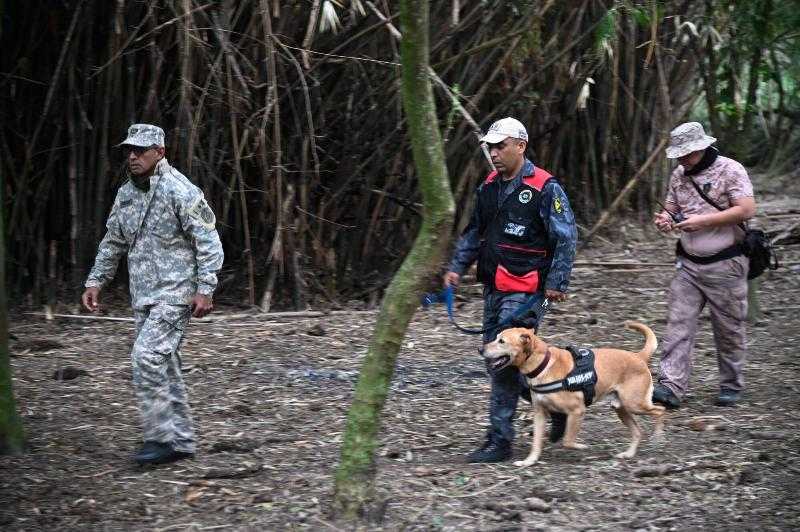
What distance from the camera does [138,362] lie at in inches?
192

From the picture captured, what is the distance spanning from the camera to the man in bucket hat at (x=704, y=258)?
579cm

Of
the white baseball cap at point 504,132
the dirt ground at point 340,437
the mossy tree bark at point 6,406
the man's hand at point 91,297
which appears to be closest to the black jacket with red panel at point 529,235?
the white baseball cap at point 504,132

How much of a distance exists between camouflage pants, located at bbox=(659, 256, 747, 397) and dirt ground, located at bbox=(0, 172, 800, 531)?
0.21 meters

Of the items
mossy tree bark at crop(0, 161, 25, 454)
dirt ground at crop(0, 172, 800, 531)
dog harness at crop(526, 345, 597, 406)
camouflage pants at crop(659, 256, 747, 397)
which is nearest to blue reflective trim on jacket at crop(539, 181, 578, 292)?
dog harness at crop(526, 345, 597, 406)

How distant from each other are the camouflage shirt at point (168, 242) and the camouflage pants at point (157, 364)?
0.06 meters

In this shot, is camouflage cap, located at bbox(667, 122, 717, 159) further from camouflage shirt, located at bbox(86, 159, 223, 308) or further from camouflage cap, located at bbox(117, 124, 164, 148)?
camouflage cap, located at bbox(117, 124, 164, 148)

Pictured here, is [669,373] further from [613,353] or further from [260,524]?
[260,524]

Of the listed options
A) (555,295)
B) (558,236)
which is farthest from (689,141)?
(555,295)

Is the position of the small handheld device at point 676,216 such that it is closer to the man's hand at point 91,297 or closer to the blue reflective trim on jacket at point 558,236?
the blue reflective trim on jacket at point 558,236

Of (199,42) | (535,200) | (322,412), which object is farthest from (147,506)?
(199,42)

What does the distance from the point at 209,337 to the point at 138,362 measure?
2.59 metres

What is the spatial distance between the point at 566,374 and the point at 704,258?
56.4 inches

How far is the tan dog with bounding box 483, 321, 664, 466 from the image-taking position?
4844 millimetres

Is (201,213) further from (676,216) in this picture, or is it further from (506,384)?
(676,216)
